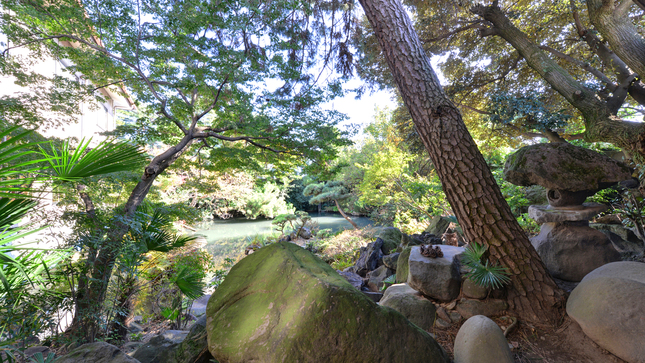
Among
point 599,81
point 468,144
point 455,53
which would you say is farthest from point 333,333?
point 455,53

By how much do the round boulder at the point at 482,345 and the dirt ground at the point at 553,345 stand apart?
430mm

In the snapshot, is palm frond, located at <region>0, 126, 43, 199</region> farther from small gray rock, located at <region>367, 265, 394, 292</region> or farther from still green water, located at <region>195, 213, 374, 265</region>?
still green water, located at <region>195, 213, 374, 265</region>

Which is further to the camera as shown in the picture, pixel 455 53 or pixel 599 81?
pixel 455 53

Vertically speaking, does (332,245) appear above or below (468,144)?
below

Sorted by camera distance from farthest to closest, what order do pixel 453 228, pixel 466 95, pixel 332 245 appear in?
1. pixel 332 245
2. pixel 466 95
3. pixel 453 228

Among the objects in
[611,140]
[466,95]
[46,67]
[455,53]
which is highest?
[46,67]

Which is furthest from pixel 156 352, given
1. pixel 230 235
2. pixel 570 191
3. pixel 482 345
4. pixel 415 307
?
pixel 230 235

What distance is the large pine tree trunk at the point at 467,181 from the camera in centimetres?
221

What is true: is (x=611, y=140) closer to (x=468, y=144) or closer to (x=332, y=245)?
(x=468, y=144)

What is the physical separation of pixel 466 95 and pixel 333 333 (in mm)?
5997

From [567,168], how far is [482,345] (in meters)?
2.04

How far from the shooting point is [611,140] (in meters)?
3.32

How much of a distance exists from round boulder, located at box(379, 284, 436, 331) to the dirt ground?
0.18m

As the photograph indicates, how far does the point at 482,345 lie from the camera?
160 cm
